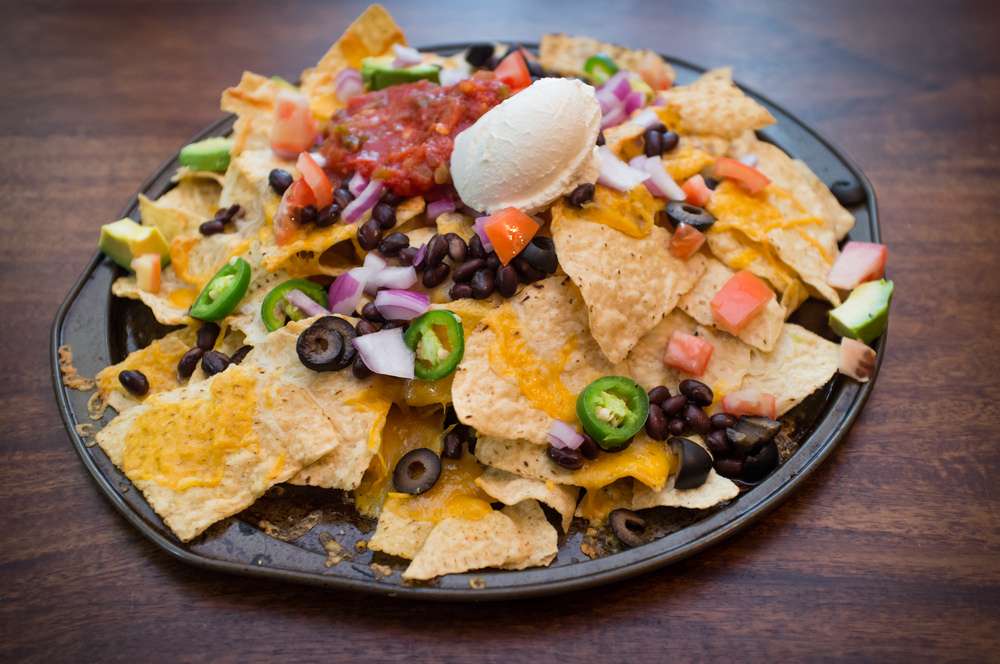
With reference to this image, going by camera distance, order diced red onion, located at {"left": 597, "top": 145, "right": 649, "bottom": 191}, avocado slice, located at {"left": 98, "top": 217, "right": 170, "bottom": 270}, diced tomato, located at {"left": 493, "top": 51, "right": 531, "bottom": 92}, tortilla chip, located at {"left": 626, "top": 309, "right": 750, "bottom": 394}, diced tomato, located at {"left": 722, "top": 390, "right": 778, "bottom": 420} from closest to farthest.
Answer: diced tomato, located at {"left": 722, "top": 390, "right": 778, "bottom": 420}, tortilla chip, located at {"left": 626, "top": 309, "right": 750, "bottom": 394}, diced red onion, located at {"left": 597, "top": 145, "right": 649, "bottom": 191}, avocado slice, located at {"left": 98, "top": 217, "right": 170, "bottom": 270}, diced tomato, located at {"left": 493, "top": 51, "right": 531, "bottom": 92}

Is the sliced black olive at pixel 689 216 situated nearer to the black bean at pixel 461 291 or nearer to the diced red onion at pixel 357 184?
the black bean at pixel 461 291

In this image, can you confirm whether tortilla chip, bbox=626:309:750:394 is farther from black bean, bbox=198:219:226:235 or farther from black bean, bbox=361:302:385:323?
black bean, bbox=198:219:226:235

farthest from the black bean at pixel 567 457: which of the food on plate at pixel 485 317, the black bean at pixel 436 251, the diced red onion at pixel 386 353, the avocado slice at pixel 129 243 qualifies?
the avocado slice at pixel 129 243

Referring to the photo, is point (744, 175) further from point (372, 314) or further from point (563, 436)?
point (372, 314)

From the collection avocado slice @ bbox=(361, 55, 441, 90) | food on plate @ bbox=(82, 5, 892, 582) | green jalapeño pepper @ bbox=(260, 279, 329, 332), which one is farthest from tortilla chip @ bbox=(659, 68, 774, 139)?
green jalapeño pepper @ bbox=(260, 279, 329, 332)

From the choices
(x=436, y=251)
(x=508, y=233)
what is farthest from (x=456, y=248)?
(x=508, y=233)

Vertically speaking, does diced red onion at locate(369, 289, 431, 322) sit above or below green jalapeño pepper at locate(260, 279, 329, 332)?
above

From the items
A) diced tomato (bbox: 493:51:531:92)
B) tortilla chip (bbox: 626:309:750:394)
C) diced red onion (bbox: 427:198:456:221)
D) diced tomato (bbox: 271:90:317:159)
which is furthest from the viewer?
diced tomato (bbox: 493:51:531:92)
